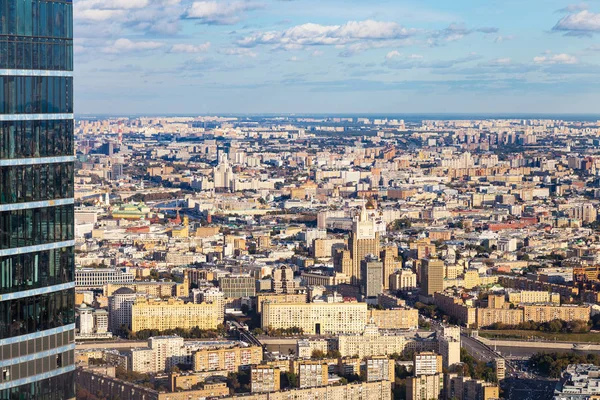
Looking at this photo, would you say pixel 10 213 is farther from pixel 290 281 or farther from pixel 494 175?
pixel 494 175

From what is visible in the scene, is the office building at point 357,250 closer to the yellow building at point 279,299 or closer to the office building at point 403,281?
the office building at point 403,281

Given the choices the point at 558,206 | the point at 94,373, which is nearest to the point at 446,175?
the point at 558,206

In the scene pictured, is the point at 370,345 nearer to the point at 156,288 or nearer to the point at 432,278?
the point at 432,278

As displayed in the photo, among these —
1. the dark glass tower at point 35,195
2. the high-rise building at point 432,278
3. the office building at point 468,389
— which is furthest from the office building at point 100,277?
the dark glass tower at point 35,195

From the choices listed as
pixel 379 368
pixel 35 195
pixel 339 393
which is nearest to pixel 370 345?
pixel 379 368

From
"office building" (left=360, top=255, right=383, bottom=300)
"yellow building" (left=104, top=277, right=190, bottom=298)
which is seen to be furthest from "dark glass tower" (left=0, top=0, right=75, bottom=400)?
"office building" (left=360, top=255, right=383, bottom=300)

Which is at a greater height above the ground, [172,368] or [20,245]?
[20,245]

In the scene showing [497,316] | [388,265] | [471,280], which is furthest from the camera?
[388,265]
